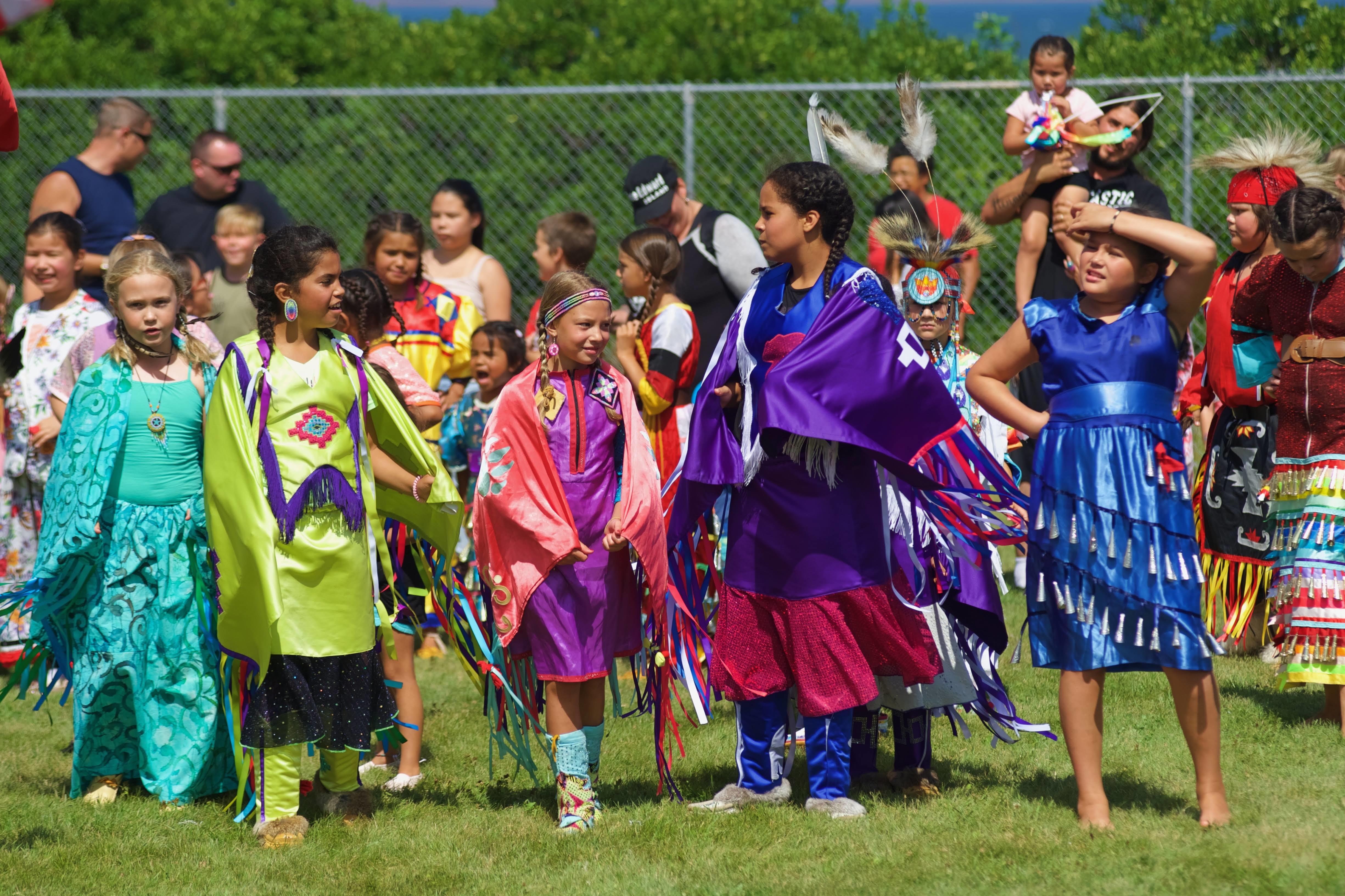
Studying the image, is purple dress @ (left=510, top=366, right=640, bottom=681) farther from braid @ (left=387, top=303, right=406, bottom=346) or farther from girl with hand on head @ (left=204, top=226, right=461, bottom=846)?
braid @ (left=387, top=303, right=406, bottom=346)

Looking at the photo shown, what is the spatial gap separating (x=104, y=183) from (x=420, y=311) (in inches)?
89.0

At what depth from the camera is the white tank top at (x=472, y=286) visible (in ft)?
22.8

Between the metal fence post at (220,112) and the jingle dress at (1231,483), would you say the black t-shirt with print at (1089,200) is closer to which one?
the jingle dress at (1231,483)

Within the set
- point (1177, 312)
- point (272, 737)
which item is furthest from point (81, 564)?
point (1177, 312)

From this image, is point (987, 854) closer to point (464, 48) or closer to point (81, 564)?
point (81, 564)

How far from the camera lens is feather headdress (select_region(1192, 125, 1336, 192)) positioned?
4887 mm

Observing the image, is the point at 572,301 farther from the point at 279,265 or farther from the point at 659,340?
the point at 659,340

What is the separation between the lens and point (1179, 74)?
11.1 m

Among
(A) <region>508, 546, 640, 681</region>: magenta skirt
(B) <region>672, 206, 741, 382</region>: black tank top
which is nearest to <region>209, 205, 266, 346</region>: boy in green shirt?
(B) <region>672, 206, 741, 382</region>: black tank top

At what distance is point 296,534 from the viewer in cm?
420

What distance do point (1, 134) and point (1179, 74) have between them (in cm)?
939

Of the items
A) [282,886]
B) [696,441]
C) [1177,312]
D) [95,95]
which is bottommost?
[282,886]

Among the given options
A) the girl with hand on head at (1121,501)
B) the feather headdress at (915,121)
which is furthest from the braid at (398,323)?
the girl with hand on head at (1121,501)

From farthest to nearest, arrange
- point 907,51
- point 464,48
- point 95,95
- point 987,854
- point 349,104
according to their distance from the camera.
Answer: point 464,48
point 907,51
point 349,104
point 95,95
point 987,854
